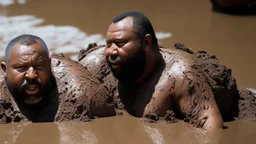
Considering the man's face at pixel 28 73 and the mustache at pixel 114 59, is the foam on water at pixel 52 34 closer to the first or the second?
the mustache at pixel 114 59

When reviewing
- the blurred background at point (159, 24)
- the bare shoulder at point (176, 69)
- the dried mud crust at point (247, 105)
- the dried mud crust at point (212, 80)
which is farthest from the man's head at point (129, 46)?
the blurred background at point (159, 24)

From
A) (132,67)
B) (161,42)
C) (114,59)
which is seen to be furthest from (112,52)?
(161,42)

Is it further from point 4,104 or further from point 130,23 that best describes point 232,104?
point 4,104

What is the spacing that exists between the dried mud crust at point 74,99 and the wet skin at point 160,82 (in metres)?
0.24

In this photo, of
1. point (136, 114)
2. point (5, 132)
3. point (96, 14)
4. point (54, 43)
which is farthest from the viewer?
point (96, 14)

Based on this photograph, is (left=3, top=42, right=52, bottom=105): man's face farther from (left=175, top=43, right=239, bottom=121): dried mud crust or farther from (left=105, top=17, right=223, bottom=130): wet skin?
(left=175, top=43, right=239, bottom=121): dried mud crust

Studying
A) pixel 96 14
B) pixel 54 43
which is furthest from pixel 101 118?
pixel 96 14

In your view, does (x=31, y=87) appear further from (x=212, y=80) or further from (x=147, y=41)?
(x=212, y=80)

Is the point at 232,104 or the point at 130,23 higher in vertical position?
the point at 130,23

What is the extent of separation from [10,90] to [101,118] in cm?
81

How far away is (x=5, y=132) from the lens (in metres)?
4.44

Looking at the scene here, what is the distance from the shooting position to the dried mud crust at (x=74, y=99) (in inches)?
179

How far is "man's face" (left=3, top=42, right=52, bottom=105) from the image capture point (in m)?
4.40

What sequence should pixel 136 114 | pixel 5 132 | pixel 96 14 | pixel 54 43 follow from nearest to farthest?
1. pixel 5 132
2. pixel 136 114
3. pixel 54 43
4. pixel 96 14
